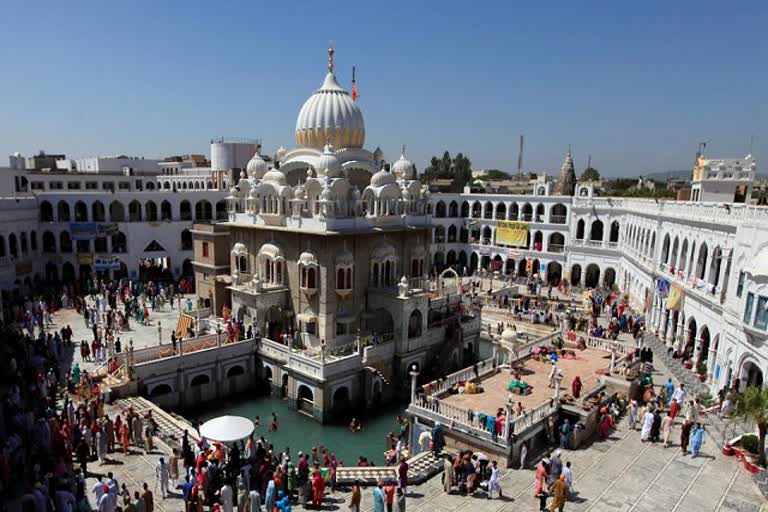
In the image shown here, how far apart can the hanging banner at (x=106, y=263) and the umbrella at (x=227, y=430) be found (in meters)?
29.1

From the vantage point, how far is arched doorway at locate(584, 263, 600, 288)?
4434 cm

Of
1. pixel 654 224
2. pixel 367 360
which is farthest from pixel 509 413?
pixel 654 224

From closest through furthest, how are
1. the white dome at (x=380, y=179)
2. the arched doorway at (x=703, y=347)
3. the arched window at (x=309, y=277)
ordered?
the arched doorway at (x=703, y=347) < the arched window at (x=309, y=277) < the white dome at (x=380, y=179)

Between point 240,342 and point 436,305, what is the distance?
11019mm

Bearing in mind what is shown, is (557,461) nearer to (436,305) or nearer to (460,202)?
(436,305)

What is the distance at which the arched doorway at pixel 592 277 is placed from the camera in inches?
1746

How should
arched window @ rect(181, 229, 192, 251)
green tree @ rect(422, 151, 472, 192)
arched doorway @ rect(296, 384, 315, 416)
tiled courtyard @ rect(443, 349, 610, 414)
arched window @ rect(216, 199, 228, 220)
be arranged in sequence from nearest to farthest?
1. tiled courtyard @ rect(443, 349, 610, 414)
2. arched doorway @ rect(296, 384, 315, 416)
3. arched window @ rect(181, 229, 192, 251)
4. arched window @ rect(216, 199, 228, 220)
5. green tree @ rect(422, 151, 472, 192)

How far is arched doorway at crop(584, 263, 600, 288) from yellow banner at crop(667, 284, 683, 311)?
689 inches

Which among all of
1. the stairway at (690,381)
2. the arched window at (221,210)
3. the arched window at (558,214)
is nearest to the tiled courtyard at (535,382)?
the stairway at (690,381)

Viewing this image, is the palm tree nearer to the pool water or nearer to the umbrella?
the pool water

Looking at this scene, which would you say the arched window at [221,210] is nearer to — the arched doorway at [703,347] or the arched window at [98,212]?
the arched window at [98,212]

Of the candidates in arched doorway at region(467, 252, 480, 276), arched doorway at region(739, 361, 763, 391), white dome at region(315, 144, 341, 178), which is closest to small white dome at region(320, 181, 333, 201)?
white dome at region(315, 144, 341, 178)

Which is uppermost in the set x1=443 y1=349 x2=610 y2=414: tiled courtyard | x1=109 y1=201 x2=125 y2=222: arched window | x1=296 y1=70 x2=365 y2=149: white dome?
x1=296 y1=70 x2=365 y2=149: white dome

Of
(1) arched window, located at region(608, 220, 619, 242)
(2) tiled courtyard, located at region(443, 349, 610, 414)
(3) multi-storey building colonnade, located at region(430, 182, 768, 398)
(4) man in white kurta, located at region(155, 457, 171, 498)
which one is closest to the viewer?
(4) man in white kurta, located at region(155, 457, 171, 498)
